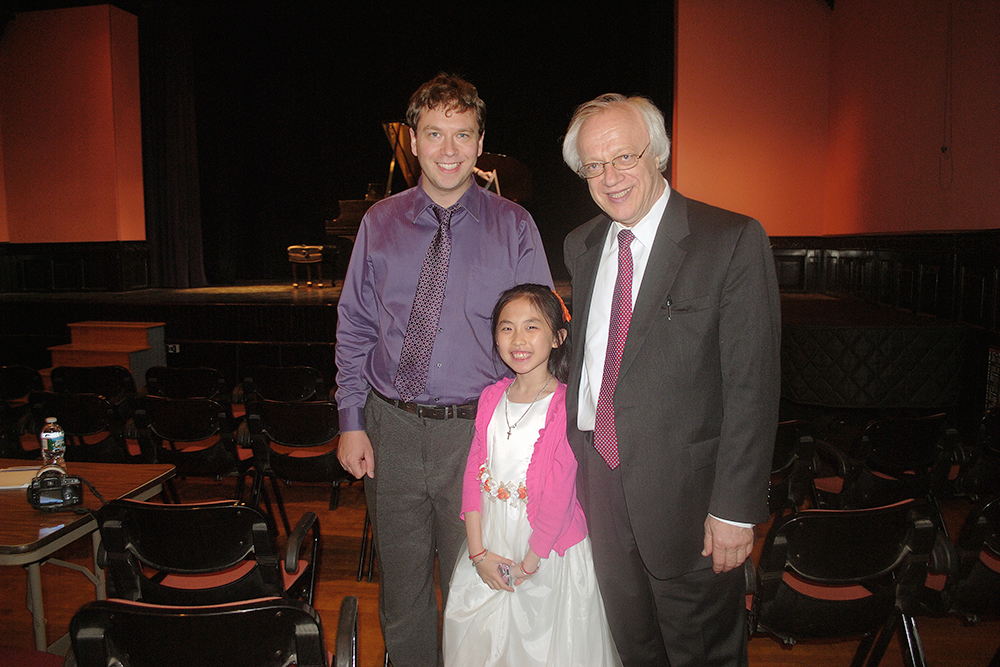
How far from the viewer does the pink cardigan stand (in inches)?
65.8

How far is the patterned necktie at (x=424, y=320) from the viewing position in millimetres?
1848

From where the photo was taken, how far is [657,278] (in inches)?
58.2

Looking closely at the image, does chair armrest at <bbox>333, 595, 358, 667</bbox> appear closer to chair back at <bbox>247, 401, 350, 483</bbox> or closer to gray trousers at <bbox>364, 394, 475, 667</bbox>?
gray trousers at <bbox>364, 394, 475, 667</bbox>

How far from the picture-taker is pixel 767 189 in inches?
336

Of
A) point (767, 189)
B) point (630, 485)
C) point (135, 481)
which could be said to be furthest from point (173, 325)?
point (767, 189)

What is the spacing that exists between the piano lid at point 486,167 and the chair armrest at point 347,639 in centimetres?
629

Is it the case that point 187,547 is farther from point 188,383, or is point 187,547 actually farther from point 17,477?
point 188,383

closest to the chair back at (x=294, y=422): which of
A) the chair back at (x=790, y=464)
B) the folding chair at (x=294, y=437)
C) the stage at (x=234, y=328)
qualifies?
the folding chair at (x=294, y=437)

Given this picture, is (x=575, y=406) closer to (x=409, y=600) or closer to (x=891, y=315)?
(x=409, y=600)

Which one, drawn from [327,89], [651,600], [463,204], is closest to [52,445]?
[463,204]

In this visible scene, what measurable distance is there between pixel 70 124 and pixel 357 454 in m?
10.1

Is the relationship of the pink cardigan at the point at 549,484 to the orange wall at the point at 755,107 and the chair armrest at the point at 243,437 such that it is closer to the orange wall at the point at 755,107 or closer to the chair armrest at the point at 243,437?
the chair armrest at the point at 243,437

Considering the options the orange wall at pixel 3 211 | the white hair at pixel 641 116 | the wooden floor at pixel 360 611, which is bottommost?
the wooden floor at pixel 360 611

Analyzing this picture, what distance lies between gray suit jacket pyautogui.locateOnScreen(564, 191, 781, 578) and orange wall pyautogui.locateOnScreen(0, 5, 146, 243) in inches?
396
